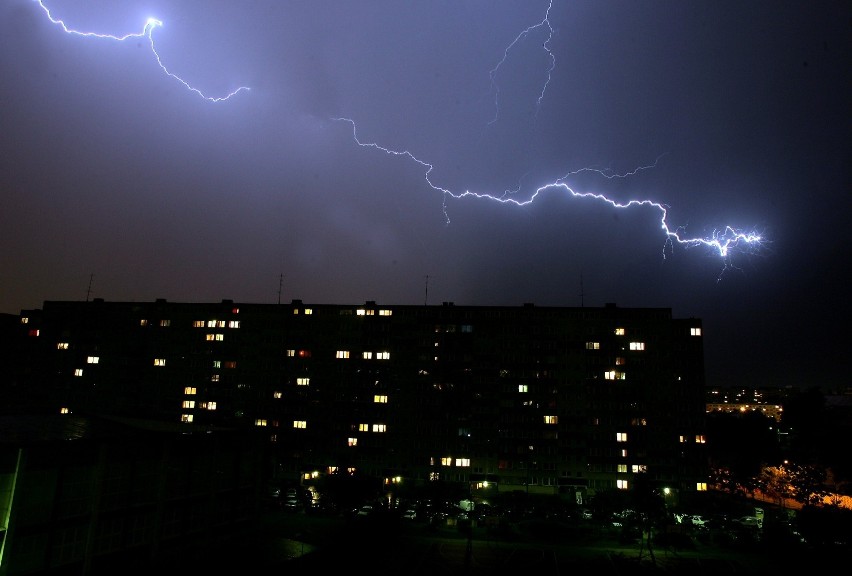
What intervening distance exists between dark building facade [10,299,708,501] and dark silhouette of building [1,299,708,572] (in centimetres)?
18

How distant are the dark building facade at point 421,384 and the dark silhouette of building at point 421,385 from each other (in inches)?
7.3

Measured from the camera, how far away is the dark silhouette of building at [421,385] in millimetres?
74312

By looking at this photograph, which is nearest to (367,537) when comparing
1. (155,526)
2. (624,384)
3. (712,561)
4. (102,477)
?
(155,526)

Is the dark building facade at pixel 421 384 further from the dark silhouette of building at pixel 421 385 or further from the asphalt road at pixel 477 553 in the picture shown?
the asphalt road at pixel 477 553

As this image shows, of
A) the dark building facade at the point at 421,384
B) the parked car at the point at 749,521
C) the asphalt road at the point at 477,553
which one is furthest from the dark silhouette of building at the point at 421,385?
the asphalt road at the point at 477,553

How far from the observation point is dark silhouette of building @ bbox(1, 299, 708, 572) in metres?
74.3

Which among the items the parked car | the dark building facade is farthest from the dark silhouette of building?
the parked car

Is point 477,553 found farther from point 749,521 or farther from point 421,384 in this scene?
point 421,384

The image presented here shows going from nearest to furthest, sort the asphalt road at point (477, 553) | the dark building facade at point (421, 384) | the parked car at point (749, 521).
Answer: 1. the asphalt road at point (477, 553)
2. the parked car at point (749, 521)
3. the dark building facade at point (421, 384)

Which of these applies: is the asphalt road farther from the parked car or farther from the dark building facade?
the dark building facade

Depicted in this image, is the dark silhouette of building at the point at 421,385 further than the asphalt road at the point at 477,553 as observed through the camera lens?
Yes

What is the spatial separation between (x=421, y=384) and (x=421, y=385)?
13 centimetres

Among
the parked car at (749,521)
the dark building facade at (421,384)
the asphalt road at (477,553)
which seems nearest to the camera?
the asphalt road at (477,553)

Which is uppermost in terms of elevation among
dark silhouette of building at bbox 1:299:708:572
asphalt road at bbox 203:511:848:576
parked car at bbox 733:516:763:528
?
dark silhouette of building at bbox 1:299:708:572
